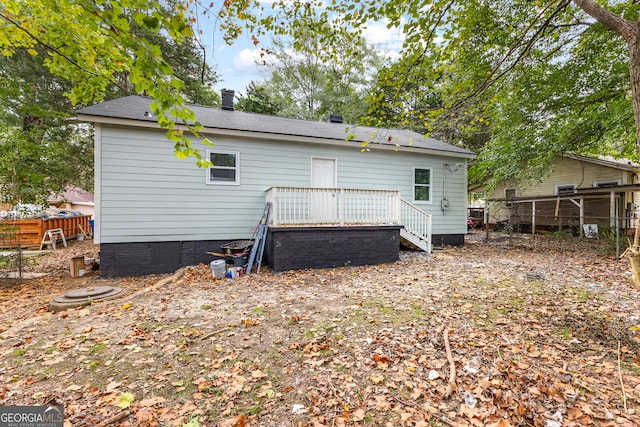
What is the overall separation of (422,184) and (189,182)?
805 cm

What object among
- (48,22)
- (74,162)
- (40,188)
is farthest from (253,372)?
(74,162)

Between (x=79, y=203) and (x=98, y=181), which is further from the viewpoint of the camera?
(x=79, y=203)

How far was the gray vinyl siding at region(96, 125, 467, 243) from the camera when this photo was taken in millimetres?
6461

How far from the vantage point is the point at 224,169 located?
7.41 metres

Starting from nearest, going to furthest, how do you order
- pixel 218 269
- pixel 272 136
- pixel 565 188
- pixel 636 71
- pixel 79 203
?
pixel 636 71
pixel 218 269
pixel 272 136
pixel 565 188
pixel 79 203

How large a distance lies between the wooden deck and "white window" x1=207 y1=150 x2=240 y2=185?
14.0ft

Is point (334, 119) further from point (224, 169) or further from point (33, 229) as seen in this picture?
point (33, 229)

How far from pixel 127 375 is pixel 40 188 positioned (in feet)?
22.3

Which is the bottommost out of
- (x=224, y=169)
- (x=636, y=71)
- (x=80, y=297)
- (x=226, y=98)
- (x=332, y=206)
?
(x=80, y=297)

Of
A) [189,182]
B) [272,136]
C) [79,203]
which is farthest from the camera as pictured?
[79,203]

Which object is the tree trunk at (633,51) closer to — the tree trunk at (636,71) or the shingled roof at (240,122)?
the tree trunk at (636,71)

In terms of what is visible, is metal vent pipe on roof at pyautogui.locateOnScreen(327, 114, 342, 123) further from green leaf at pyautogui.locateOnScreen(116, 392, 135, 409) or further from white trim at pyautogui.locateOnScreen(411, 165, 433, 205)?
green leaf at pyautogui.locateOnScreen(116, 392, 135, 409)

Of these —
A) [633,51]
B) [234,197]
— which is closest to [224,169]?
[234,197]

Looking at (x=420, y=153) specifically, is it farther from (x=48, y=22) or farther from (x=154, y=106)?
(x=48, y=22)
